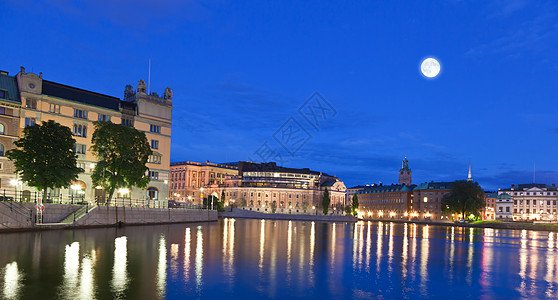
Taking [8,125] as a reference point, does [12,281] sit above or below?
below

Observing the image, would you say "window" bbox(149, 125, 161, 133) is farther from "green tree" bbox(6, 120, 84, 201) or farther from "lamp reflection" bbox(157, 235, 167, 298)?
"lamp reflection" bbox(157, 235, 167, 298)

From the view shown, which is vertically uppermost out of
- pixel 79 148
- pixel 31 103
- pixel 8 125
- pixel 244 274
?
pixel 31 103

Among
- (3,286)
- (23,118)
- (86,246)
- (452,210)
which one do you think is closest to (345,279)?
(3,286)

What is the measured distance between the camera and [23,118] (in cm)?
7188

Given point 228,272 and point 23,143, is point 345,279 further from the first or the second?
point 23,143

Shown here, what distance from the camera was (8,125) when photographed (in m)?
69.3

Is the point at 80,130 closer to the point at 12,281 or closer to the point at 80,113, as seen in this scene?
the point at 80,113

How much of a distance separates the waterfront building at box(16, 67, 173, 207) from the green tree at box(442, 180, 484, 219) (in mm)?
114539

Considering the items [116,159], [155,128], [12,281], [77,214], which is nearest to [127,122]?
[155,128]

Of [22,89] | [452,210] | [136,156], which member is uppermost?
[22,89]

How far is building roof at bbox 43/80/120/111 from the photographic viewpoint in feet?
257

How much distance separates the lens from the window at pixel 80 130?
264 feet

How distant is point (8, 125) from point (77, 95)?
15.4 metres

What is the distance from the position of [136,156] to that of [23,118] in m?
19.8
